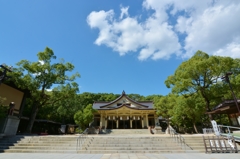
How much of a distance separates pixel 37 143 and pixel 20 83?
7.52 m

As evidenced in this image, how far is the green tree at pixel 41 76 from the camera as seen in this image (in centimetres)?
1318

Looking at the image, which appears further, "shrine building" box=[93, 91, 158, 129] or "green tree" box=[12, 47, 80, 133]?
"shrine building" box=[93, 91, 158, 129]

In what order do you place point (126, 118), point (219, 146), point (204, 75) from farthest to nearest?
point (126, 118) → point (204, 75) → point (219, 146)

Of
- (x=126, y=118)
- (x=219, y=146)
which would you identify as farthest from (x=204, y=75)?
(x=126, y=118)

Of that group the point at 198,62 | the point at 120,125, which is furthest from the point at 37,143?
the point at 120,125

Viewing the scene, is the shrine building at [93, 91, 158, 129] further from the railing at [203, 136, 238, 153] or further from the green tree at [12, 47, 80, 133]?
the railing at [203, 136, 238, 153]

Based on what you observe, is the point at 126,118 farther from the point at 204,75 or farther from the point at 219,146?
the point at 219,146

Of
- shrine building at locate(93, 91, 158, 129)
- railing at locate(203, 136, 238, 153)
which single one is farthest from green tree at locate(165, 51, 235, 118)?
shrine building at locate(93, 91, 158, 129)

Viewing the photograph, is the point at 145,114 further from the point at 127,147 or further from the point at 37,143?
the point at 37,143

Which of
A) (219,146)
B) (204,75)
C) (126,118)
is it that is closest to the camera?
(219,146)

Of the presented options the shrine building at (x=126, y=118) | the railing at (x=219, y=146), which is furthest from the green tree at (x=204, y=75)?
the shrine building at (x=126, y=118)

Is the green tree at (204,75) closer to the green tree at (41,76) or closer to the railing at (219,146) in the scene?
the railing at (219,146)

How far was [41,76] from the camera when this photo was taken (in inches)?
558

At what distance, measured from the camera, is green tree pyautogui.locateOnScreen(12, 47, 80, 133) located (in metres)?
13.2
